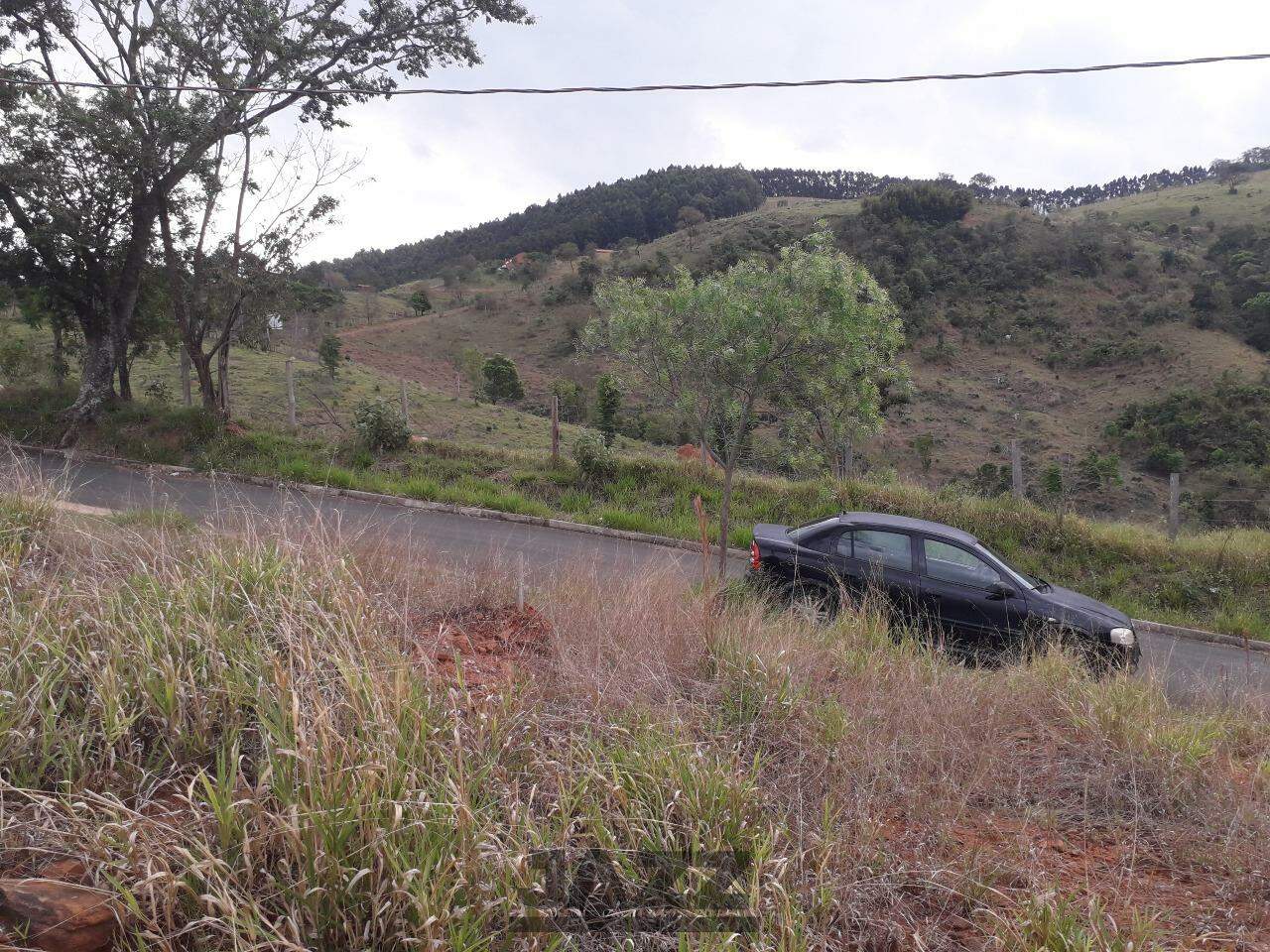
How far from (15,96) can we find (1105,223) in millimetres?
64856

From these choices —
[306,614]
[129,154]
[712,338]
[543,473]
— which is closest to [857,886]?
[306,614]

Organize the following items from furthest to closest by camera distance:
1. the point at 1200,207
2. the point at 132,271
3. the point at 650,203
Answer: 1. the point at 650,203
2. the point at 1200,207
3. the point at 132,271

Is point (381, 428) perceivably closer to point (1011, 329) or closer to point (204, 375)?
point (204, 375)

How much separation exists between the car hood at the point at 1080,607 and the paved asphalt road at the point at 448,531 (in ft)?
4.54

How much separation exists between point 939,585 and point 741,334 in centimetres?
367

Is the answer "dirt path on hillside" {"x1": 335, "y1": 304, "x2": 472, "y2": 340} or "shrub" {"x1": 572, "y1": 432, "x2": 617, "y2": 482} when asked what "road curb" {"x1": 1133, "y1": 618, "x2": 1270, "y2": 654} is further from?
"dirt path on hillside" {"x1": 335, "y1": 304, "x2": 472, "y2": 340}

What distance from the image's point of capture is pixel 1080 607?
7715mm

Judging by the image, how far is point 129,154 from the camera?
14.4m

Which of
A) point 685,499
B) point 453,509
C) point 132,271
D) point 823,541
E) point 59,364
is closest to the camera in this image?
point 823,541

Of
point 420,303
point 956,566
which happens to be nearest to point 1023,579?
point 956,566

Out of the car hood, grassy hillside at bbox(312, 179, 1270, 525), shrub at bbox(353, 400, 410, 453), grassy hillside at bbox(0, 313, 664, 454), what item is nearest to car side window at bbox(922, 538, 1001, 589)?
the car hood

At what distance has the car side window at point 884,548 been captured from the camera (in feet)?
26.2

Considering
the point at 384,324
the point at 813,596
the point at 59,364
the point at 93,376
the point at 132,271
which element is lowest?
the point at 813,596

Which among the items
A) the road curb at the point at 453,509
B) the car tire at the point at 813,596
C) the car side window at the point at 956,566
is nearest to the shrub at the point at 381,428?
the road curb at the point at 453,509
